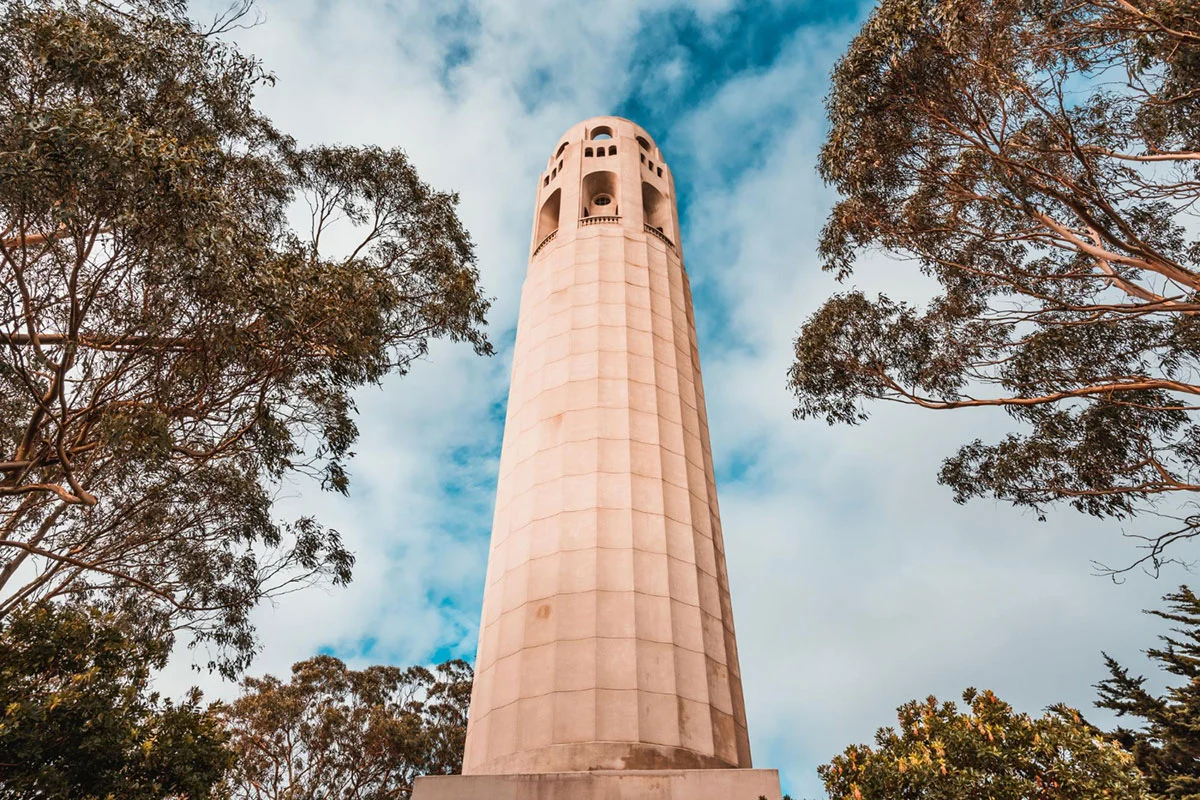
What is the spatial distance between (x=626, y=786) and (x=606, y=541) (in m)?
4.15

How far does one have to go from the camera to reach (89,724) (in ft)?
33.0

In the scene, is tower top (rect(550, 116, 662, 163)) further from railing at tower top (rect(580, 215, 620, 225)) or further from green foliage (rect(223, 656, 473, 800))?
green foliage (rect(223, 656, 473, 800))

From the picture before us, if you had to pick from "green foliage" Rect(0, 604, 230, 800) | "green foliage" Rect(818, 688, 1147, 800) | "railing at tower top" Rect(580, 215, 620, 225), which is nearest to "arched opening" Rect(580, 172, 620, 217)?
"railing at tower top" Rect(580, 215, 620, 225)

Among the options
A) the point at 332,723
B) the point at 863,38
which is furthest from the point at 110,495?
the point at 863,38

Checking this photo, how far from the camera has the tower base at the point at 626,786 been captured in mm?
8977

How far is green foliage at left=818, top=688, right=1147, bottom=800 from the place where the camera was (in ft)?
22.8

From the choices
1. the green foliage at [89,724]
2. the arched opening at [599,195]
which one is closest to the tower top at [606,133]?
the arched opening at [599,195]

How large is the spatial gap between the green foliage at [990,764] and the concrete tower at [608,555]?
77.2 inches

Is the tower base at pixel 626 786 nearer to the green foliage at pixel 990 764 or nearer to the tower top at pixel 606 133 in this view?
the green foliage at pixel 990 764

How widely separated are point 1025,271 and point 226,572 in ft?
55.7

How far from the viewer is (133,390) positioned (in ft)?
37.1

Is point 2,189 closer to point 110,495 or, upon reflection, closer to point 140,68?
point 140,68

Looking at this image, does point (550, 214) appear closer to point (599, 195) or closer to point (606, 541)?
point (599, 195)

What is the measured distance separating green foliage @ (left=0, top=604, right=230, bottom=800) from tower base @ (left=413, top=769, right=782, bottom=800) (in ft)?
13.5
